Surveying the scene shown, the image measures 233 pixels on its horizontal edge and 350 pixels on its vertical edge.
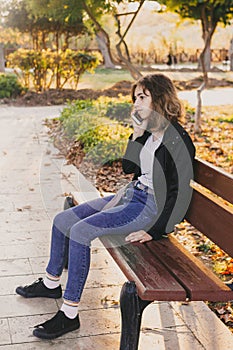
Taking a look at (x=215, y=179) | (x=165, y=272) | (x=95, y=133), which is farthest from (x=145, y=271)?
(x=95, y=133)

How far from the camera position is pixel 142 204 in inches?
157

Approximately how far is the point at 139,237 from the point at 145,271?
46 cm

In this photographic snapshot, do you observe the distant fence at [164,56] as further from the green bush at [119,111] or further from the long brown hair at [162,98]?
the long brown hair at [162,98]

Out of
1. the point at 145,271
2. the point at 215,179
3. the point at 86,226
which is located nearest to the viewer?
the point at 145,271

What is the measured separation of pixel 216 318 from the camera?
4008 mm

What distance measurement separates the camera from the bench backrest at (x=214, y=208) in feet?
11.6

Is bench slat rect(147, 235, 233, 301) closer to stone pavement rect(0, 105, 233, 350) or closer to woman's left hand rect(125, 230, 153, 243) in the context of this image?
woman's left hand rect(125, 230, 153, 243)

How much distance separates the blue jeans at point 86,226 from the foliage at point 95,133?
13.7 ft

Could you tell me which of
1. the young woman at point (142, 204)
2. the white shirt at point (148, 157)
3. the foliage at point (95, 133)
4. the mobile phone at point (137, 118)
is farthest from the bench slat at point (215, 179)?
the foliage at point (95, 133)

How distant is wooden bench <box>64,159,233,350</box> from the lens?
10.6 ft

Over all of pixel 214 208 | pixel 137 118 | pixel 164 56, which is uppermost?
pixel 137 118

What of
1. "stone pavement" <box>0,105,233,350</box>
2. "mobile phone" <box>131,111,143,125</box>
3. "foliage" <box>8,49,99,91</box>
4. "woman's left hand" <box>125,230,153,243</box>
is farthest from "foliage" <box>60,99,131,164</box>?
"foliage" <box>8,49,99,91</box>

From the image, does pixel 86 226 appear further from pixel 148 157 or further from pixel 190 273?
pixel 190 273

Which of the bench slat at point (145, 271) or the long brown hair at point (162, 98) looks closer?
the bench slat at point (145, 271)
